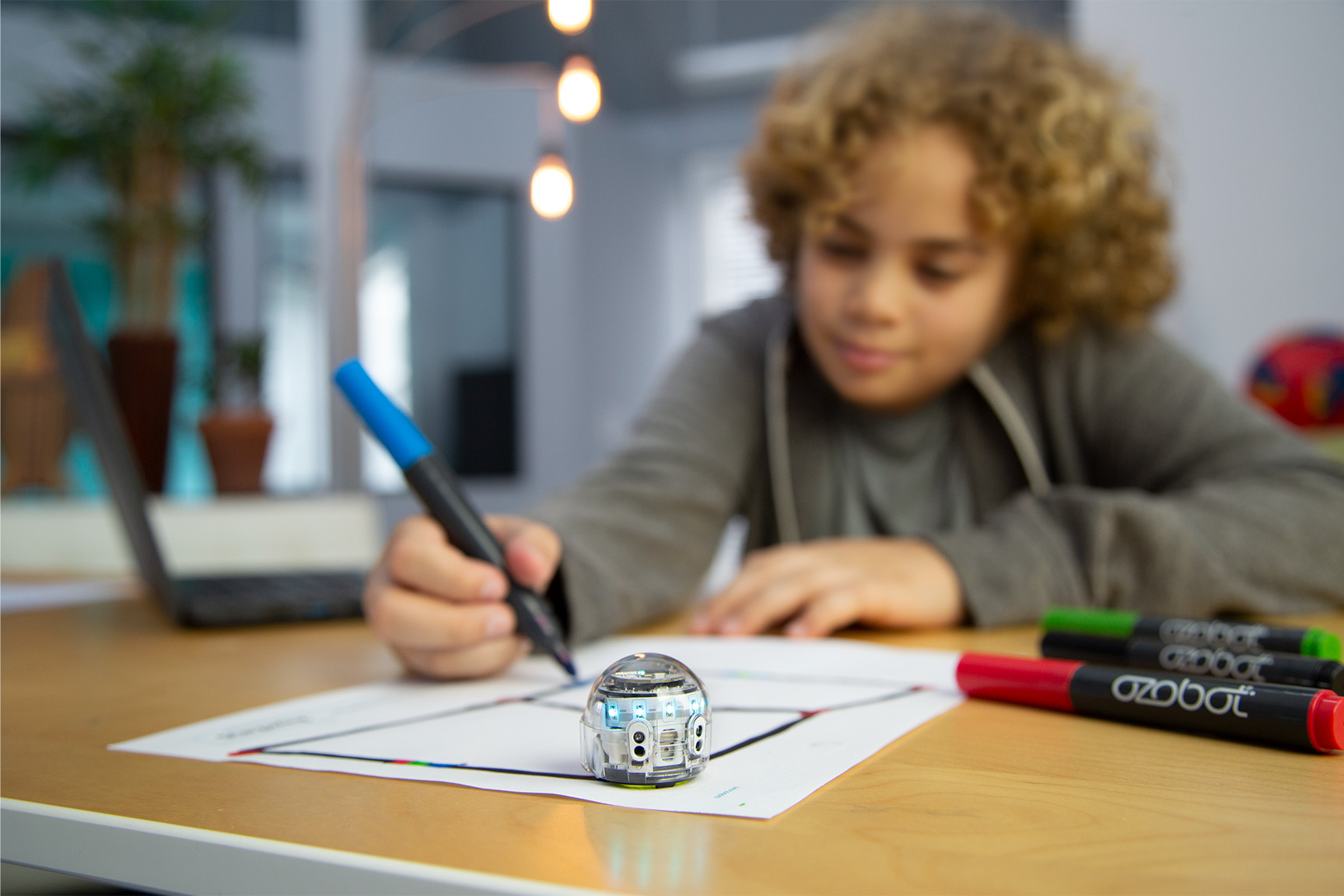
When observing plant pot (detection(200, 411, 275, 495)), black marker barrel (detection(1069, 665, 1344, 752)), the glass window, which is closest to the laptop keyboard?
black marker barrel (detection(1069, 665, 1344, 752))

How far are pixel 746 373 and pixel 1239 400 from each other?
41cm

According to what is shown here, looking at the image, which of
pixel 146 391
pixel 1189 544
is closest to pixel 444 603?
pixel 1189 544

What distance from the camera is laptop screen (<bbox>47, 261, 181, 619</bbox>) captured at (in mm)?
633

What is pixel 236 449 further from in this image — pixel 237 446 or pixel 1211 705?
pixel 1211 705

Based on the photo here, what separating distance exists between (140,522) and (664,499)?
36 centimetres

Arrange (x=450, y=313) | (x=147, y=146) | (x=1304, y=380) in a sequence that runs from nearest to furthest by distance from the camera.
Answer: (x=1304, y=380) < (x=147, y=146) < (x=450, y=313)

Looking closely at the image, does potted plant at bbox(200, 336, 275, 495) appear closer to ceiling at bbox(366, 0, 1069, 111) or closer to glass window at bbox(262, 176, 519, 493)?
glass window at bbox(262, 176, 519, 493)

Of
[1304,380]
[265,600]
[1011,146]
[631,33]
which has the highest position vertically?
[631,33]

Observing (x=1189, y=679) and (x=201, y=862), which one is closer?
(x=201, y=862)

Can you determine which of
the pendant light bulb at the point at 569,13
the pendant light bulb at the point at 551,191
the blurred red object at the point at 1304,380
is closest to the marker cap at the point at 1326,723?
the pendant light bulb at the point at 569,13

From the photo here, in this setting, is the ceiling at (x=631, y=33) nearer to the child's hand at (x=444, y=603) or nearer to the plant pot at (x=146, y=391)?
the plant pot at (x=146, y=391)

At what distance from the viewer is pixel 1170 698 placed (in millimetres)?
349

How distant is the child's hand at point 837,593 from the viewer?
23.1 inches

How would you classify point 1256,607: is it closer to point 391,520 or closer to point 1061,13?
point 1061,13
